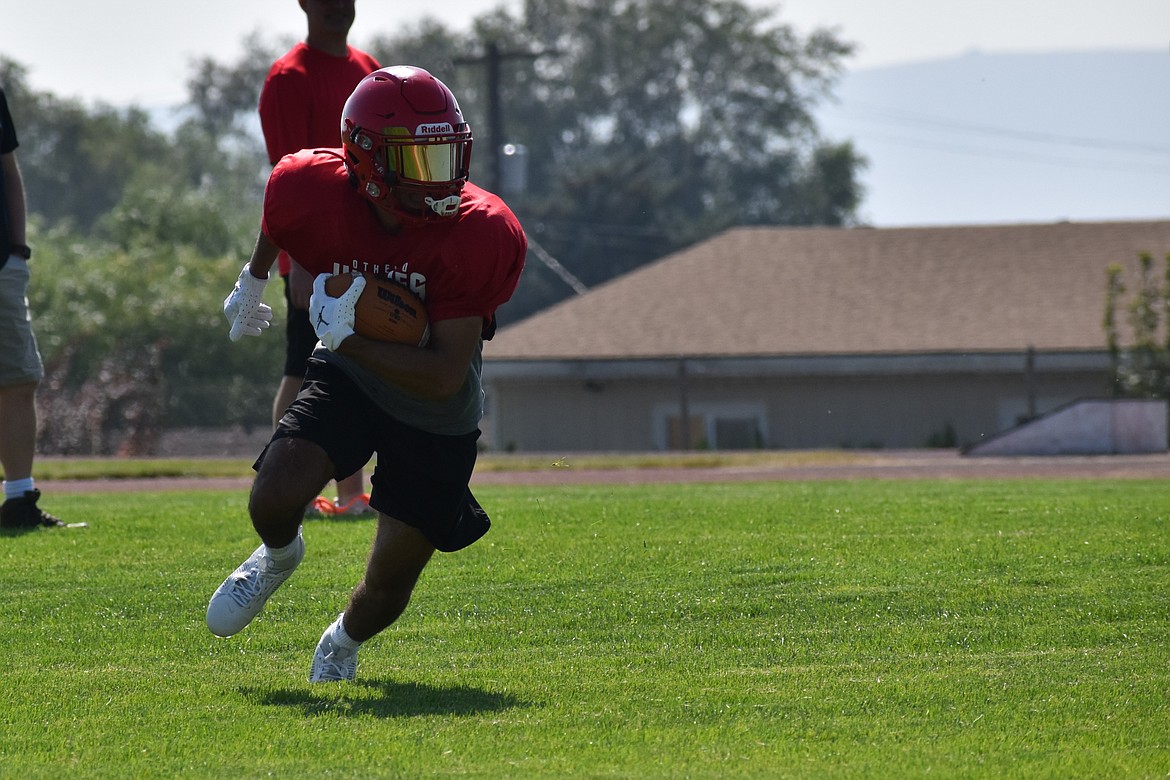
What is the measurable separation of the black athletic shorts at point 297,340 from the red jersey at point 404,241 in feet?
9.00

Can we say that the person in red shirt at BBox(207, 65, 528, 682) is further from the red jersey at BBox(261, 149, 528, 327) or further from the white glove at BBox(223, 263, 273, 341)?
the white glove at BBox(223, 263, 273, 341)

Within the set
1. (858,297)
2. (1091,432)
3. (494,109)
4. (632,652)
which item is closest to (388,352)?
(632,652)

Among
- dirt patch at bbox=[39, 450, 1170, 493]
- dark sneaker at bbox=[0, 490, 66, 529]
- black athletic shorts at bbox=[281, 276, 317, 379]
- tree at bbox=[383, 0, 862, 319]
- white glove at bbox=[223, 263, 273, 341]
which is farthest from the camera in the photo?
tree at bbox=[383, 0, 862, 319]

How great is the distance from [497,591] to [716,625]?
103 cm

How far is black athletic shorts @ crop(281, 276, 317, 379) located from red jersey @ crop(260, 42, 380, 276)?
286 millimetres

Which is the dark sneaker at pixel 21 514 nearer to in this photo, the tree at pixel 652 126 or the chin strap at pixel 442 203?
the chin strap at pixel 442 203

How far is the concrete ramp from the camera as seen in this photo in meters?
23.4

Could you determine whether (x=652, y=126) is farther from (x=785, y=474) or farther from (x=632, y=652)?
(x=632, y=652)

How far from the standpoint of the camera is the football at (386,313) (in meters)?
4.94

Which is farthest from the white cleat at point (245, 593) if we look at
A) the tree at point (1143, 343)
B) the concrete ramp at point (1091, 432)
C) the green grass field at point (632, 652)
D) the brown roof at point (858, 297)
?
Answer: the brown roof at point (858, 297)

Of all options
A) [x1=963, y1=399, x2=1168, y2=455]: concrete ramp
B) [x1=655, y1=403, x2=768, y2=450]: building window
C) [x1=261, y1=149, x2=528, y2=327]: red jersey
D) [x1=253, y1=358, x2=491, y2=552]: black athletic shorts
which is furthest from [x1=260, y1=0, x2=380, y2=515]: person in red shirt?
[x1=655, y1=403, x2=768, y2=450]: building window

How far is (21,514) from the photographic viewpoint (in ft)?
27.1

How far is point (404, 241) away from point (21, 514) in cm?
408

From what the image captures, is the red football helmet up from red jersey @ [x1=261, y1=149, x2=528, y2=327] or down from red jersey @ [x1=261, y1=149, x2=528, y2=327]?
up
